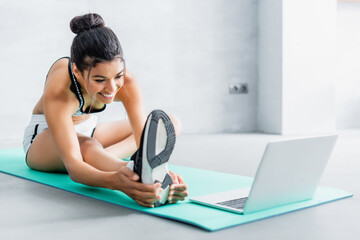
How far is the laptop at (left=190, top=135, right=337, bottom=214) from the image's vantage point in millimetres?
1324

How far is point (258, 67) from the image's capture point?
474cm

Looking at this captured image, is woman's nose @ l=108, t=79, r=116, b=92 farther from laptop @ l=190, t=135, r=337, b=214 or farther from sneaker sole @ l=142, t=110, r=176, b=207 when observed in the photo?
laptop @ l=190, t=135, r=337, b=214

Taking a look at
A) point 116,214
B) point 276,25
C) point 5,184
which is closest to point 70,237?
point 116,214

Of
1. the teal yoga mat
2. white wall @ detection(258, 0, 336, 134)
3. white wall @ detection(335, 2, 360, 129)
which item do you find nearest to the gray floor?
the teal yoga mat

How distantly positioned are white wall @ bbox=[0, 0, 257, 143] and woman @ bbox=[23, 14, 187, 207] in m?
1.77

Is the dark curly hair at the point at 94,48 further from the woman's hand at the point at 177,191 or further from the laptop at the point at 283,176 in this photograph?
the laptop at the point at 283,176

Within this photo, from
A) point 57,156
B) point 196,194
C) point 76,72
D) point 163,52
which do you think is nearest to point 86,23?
point 76,72

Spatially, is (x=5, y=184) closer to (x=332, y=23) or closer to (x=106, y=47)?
(x=106, y=47)

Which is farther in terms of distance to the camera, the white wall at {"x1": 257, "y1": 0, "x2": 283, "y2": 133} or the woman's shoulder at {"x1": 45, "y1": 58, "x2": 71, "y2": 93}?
the white wall at {"x1": 257, "y1": 0, "x2": 283, "y2": 133}

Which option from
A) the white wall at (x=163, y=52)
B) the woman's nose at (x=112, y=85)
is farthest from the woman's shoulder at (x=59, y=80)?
the white wall at (x=163, y=52)

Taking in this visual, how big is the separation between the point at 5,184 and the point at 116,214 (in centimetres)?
74

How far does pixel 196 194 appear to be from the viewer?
5.60 ft

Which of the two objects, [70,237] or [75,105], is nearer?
[70,237]

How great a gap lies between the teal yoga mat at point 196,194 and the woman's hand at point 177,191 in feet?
0.08
